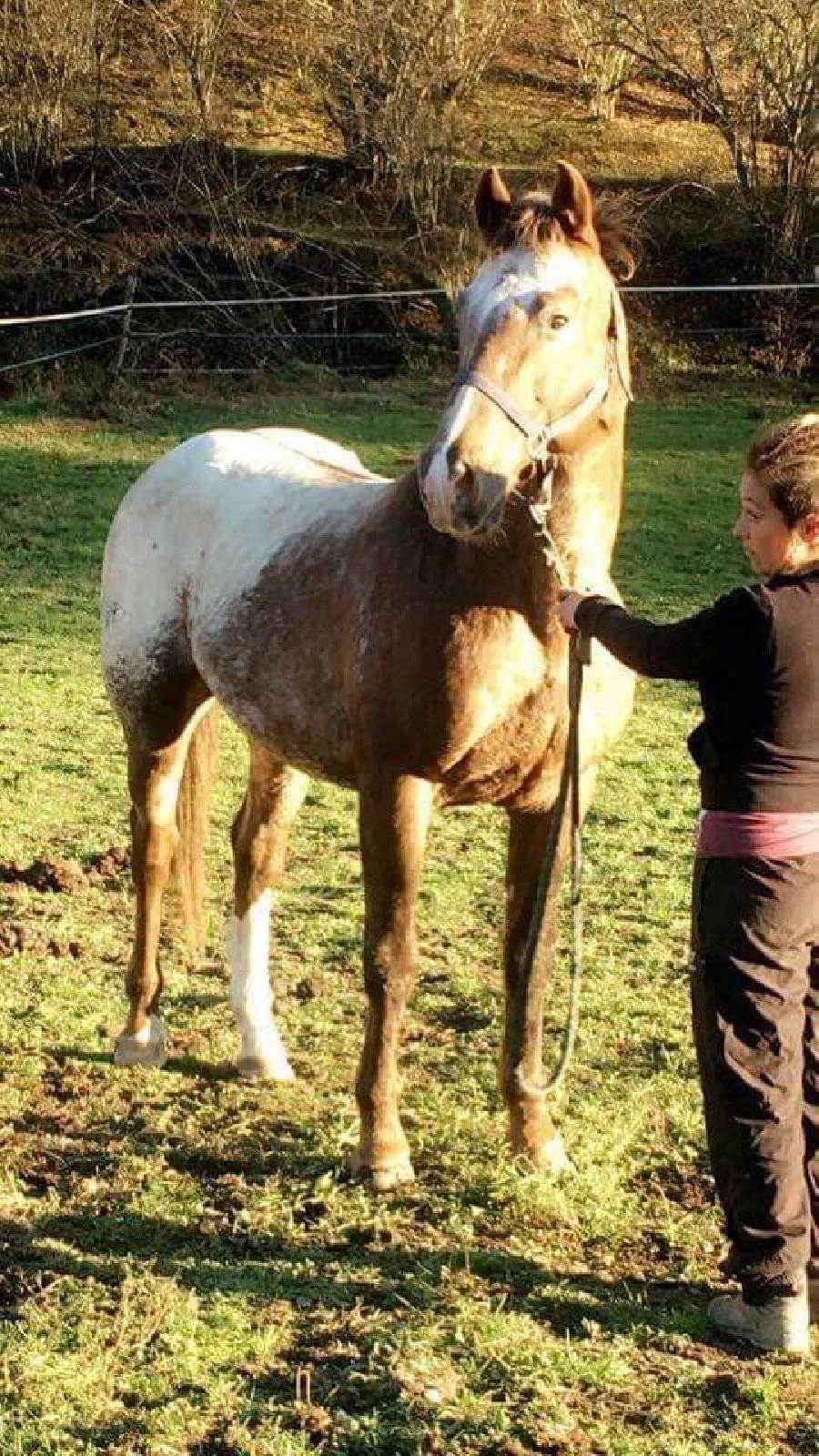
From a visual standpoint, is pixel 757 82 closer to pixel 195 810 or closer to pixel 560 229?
pixel 195 810

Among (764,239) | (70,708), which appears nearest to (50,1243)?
(70,708)

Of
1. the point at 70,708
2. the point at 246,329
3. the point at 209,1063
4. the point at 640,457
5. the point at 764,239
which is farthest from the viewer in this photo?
the point at 764,239

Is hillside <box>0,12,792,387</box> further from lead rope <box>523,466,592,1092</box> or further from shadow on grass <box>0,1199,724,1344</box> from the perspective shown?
shadow on grass <box>0,1199,724,1344</box>

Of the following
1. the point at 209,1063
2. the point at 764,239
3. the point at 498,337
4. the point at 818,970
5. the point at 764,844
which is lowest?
the point at 209,1063

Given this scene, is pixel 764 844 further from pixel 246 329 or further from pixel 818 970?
pixel 246 329

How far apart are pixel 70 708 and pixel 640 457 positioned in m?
8.23

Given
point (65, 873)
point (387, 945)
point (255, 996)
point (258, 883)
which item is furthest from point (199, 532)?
point (65, 873)

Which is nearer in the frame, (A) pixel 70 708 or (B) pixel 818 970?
(B) pixel 818 970

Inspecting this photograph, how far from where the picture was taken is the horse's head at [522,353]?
3043 millimetres

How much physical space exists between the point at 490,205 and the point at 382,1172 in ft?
7.33

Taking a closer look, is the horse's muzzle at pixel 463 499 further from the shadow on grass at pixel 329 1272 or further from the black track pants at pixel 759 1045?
the shadow on grass at pixel 329 1272

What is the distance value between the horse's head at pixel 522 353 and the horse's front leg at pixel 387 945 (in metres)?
0.75

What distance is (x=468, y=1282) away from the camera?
3225 millimetres

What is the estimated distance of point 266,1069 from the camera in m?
4.26
